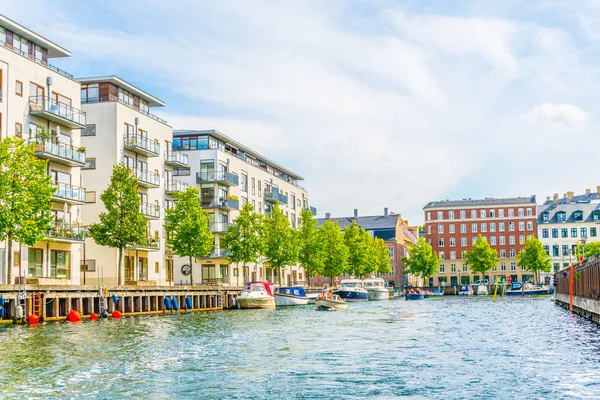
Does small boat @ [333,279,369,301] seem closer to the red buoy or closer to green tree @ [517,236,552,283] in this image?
the red buoy

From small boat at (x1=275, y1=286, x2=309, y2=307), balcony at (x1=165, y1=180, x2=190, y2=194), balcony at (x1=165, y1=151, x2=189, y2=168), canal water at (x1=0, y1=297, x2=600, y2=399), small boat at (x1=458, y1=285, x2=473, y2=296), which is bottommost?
small boat at (x1=458, y1=285, x2=473, y2=296)

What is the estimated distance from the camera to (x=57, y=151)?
63.5 metres

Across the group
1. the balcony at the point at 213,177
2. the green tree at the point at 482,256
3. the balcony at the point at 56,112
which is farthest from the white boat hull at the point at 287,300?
the green tree at the point at 482,256

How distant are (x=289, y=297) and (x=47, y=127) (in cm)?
3382

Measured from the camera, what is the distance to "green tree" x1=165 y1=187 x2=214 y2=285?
3110 inches

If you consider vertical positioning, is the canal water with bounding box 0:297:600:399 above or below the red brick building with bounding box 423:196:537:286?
below

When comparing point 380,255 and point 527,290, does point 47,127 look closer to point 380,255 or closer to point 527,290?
point 380,255

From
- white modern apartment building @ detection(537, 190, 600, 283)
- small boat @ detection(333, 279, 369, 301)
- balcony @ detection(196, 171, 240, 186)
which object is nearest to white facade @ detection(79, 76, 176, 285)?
balcony @ detection(196, 171, 240, 186)

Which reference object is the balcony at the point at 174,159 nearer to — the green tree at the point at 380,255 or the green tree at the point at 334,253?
the green tree at the point at 334,253

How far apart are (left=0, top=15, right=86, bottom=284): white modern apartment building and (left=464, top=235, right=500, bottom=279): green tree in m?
104

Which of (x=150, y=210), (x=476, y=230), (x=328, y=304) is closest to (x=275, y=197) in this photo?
(x=150, y=210)

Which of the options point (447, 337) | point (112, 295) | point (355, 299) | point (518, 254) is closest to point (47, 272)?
point (112, 295)

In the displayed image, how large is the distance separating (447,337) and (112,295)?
29.9 metres

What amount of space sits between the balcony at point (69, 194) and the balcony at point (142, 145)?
422 inches
